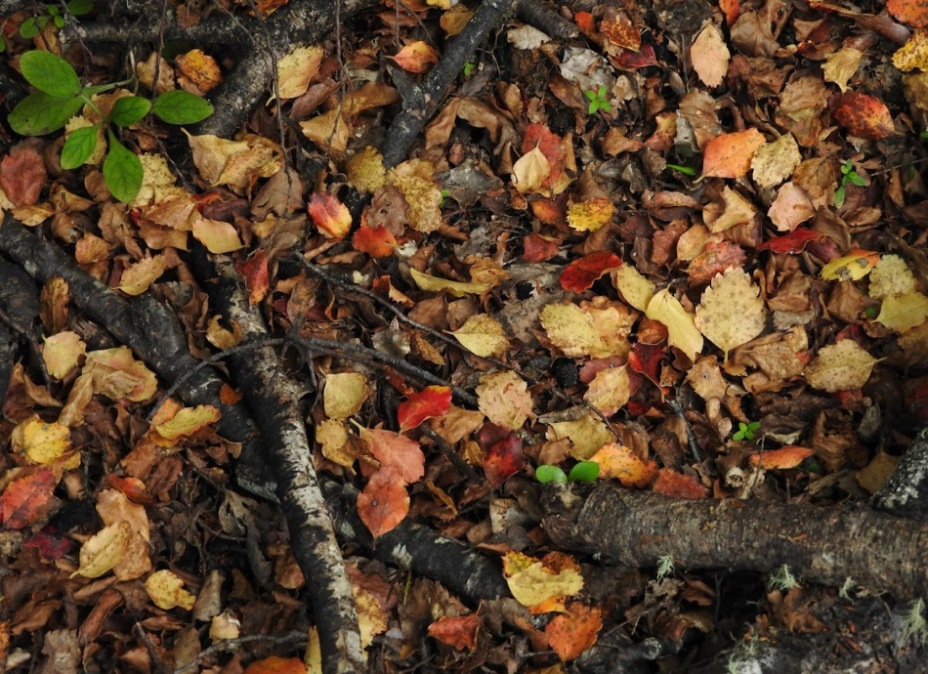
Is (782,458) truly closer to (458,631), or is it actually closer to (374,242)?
(458,631)

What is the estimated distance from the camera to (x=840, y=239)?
300 centimetres

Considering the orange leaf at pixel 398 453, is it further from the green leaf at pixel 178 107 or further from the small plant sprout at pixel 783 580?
the green leaf at pixel 178 107

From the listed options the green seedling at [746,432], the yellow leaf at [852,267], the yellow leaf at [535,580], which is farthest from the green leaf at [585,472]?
the yellow leaf at [852,267]

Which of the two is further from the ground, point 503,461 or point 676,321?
point 676,321

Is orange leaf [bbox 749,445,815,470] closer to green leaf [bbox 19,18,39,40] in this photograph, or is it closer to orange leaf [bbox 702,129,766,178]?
orange leaf [bbox 702,129,766,178]

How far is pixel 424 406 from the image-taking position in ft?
8.97

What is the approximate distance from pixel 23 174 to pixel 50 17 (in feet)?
2.06

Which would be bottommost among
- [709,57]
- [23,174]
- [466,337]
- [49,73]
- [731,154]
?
[466,337]

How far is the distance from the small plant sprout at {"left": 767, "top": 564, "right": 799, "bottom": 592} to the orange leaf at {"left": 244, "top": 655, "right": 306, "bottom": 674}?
54.8 inches

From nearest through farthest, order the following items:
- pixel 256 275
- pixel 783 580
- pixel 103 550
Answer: pixel 783 580 → pixel 103 550 → pixel 256 275

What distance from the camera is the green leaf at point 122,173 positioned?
2.82 metres

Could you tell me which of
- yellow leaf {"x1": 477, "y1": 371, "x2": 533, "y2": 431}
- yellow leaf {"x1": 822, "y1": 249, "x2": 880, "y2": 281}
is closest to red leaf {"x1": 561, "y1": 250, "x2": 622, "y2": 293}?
yellow leaf {"x1": 477, "y1": 371, "x2": 533, "y2": 431}

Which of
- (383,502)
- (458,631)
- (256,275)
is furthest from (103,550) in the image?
(458,631)

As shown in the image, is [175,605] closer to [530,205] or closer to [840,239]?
[530,205]
